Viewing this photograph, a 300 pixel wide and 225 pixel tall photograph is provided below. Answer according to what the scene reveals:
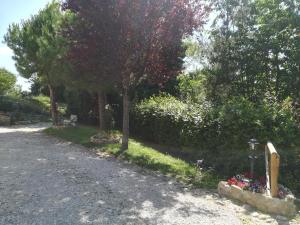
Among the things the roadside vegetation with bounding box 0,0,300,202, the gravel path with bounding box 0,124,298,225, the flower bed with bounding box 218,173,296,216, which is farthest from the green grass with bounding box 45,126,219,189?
the flower bed with bounding box 218,173,296,216

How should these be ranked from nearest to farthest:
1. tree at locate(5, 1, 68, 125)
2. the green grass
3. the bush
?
the green grass < tree at locate(5, 1, 68, 125) < the bush

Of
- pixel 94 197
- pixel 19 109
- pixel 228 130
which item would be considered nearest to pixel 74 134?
pixel 228 130

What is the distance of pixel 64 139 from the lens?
1569cm

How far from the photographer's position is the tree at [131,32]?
1027 cm

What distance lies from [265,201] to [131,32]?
5.88 m

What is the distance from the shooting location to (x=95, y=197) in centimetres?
689

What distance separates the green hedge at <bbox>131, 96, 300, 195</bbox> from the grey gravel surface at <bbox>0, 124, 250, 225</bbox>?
7.55ft

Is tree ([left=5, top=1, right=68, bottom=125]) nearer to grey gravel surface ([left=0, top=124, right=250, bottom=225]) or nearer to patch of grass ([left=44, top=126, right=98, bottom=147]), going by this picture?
patch of grass ([left=44, top=126, right=98, bottom=147])

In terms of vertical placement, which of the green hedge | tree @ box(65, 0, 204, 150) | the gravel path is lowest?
the gravel path

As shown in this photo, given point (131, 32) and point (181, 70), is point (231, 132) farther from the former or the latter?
point (131, 32)

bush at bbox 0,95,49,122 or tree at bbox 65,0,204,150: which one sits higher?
tree at bbox 65,0,204,150

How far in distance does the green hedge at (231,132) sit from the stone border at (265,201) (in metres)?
2.13

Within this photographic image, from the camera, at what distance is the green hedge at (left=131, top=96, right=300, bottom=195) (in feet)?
32.2

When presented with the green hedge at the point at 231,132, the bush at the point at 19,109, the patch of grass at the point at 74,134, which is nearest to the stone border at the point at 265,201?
the green hedge at the point at 231,132
